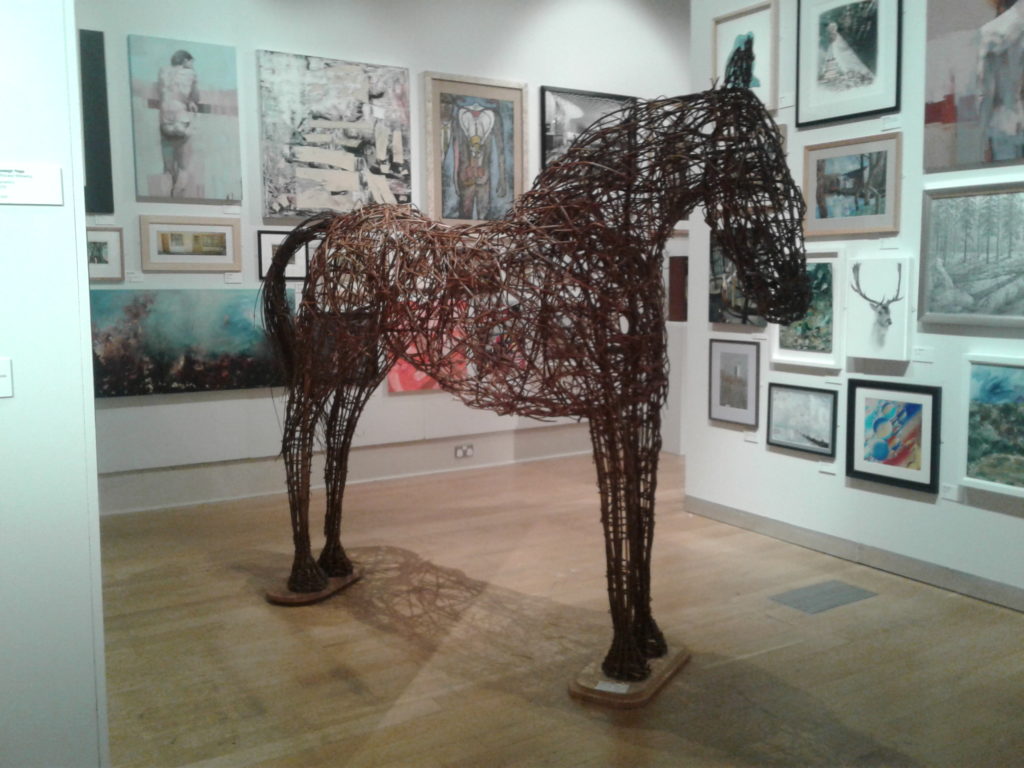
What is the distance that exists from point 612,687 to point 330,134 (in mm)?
4605

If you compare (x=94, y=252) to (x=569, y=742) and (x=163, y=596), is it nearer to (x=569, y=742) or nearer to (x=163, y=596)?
(x=163, y=596)

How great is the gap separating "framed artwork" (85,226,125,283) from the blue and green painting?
501 cm

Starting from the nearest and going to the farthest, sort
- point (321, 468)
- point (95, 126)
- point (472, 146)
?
point (95, 126)
point (321, 468)
point (472, 146)

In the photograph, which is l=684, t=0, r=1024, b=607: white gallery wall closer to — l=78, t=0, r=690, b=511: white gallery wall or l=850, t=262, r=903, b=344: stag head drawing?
l=850, t=262, r=903, b=344: stag head drawing

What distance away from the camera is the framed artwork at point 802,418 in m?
4.90

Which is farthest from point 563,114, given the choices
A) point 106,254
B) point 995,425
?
point 995,425

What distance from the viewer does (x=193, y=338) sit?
6.08 meters

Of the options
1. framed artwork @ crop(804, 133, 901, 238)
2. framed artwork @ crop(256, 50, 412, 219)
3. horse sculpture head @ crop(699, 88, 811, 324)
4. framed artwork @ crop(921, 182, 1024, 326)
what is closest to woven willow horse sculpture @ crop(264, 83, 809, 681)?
horse sculpture head @ crop(699, 88, 811, 324)

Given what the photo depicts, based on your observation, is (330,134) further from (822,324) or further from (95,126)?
(822,324)

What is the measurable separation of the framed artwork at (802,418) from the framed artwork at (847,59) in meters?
1.47

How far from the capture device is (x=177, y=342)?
19.7 ft

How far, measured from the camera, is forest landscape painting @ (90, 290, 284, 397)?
229 inches

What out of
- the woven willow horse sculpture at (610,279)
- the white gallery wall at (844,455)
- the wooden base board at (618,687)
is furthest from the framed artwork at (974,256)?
the wooden base board at (618,687)

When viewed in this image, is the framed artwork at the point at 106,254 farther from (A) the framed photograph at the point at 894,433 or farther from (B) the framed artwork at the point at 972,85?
(B) the framed artwork at the point at 972,85
